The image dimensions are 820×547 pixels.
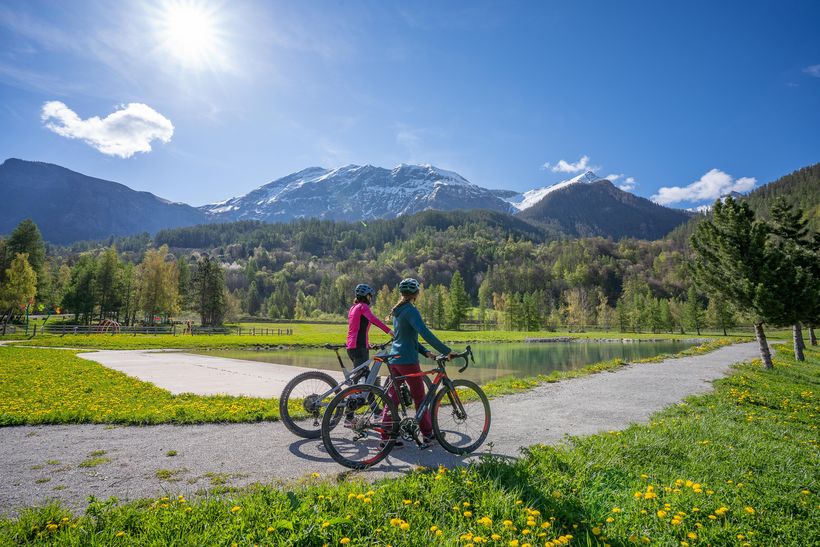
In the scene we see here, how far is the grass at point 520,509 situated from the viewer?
3736mm

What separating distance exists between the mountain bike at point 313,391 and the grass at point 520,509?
1928 mm

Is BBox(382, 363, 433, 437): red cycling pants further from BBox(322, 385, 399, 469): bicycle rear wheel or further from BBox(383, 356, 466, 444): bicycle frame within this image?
BBox(322, 385, 399, 469): bicycle rear wheel

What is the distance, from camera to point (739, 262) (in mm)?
20734

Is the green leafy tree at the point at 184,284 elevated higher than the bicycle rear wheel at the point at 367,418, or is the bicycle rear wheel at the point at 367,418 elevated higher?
the green leafy tree at the point at 184,284

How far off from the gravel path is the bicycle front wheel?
290mm

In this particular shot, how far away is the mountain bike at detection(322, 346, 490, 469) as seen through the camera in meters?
6.38

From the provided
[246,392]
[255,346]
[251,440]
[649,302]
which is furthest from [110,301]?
[649,302]

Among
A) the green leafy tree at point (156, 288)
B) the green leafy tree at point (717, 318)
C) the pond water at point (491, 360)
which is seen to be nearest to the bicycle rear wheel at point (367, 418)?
the pond water at point (491, 360)

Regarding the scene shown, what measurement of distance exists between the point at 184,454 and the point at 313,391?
8.05ft

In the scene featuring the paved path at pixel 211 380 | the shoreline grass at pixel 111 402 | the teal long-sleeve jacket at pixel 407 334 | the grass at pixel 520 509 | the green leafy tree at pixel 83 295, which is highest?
the green leafy tree at pixel 83 295

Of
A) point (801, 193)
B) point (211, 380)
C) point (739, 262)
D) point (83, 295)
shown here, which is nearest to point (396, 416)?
point (211, 380)

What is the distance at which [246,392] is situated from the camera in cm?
1363

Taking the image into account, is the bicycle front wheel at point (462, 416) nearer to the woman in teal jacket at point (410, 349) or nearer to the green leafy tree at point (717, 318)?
the woman in teal jacket at point (410, 349)

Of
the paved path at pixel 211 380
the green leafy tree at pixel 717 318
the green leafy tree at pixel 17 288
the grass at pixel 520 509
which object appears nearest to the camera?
the grass at pixel 520 509
